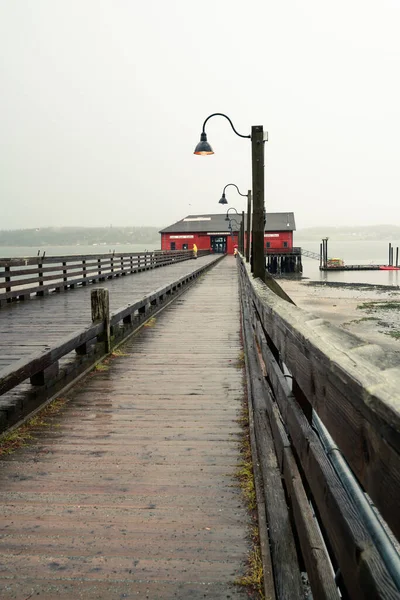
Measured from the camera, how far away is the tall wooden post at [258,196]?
38.6ft

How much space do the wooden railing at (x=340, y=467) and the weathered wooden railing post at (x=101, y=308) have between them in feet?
14.8

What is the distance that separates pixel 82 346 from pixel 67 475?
123 inches

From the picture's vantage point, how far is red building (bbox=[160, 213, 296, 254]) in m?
69.6

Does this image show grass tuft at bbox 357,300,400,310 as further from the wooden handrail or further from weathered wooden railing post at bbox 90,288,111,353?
weathered wooden railing post at bbox 90,288,111,353

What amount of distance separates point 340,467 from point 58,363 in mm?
4096

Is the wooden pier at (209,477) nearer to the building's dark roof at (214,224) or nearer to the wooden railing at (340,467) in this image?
the wooden railing at (340,467)

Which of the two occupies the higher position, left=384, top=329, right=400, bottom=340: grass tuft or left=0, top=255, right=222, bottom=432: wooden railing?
left=0, top=255, right=222, bottom=432: wooden railing

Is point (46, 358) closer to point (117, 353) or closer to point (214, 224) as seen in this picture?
point (117, 353)

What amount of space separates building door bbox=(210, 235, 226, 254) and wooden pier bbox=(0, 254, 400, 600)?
71.1 metres

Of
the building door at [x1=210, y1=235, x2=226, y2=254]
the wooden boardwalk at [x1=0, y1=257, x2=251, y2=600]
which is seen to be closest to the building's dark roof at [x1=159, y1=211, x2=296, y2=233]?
the building door at [x1=210, y1=235, x2=226, y2=254]

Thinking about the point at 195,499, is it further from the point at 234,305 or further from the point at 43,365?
the point at 234,305

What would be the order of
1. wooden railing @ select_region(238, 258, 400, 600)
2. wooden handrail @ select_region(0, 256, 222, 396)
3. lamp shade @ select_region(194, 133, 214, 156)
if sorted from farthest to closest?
1. lamp shade @ select_region(194, 133, 214, 156)
2. wooden handrail @ select_region(0, 256, 222, 396)
3. wooden railing @ select_region(238, 258, 400, 600)

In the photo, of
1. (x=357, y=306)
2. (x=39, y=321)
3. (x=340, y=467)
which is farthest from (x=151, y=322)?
(x=357, y=306)

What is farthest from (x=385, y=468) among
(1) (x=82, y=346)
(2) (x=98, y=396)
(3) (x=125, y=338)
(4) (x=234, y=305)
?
(4) (x=234, y=305)
